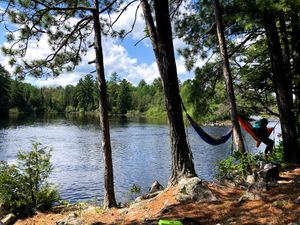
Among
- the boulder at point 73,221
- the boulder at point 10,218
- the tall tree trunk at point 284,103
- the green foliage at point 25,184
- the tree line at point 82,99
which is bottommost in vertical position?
the boulder at point 10,218

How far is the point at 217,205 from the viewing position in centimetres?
523

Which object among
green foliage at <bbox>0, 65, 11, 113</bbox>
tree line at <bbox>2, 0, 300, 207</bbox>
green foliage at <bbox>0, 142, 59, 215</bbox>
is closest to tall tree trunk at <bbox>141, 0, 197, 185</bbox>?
tree line at <bbox>2, 0, 300, 207</bbox>

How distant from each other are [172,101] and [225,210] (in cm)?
241

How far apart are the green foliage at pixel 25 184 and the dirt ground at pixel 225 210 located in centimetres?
320

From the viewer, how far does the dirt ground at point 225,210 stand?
4449 mm

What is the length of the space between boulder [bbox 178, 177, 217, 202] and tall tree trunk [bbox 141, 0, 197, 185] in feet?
1.88

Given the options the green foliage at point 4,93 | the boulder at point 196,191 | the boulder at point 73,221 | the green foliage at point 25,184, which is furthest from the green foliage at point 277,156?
the green foliage at point 4,93

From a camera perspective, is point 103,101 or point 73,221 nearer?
point 73,221

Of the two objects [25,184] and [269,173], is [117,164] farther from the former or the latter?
[269,173]

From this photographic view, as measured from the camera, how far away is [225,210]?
4.95 m

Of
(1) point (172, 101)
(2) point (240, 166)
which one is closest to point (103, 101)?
(1) point (172, 101)

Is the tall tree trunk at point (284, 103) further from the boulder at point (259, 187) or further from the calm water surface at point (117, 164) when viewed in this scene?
the calm water surface at point (117, 164)

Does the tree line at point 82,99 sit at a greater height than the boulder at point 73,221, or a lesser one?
greater

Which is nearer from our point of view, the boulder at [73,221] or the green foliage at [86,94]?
the boulder at [73,221]
